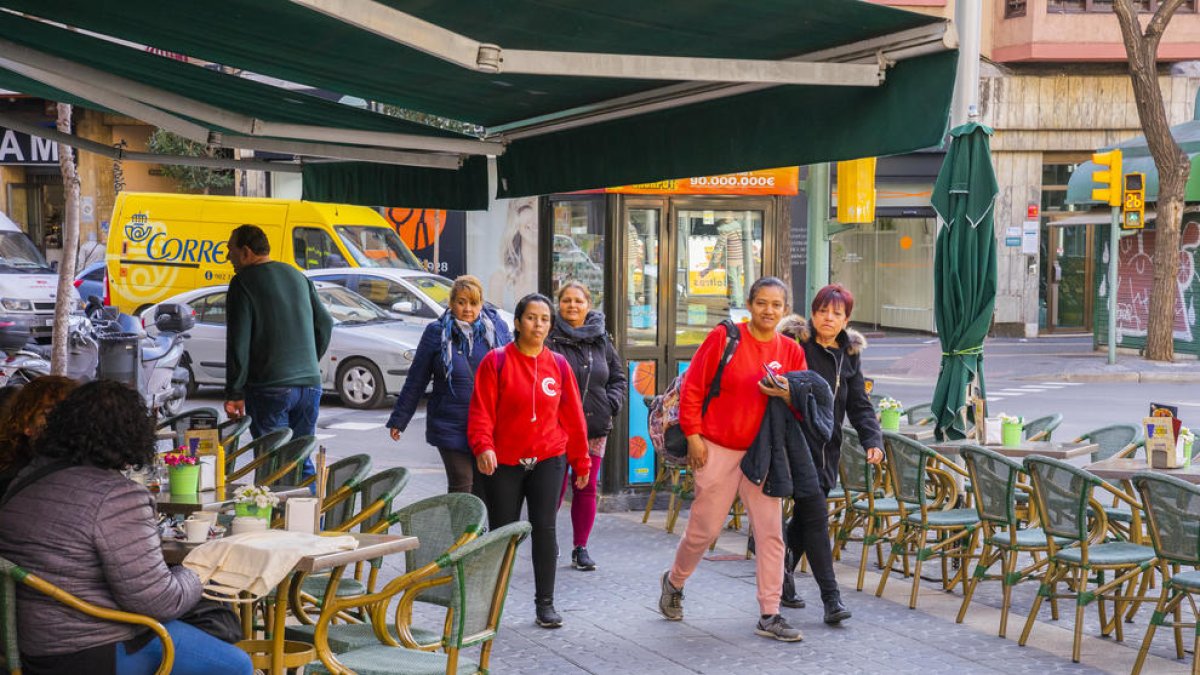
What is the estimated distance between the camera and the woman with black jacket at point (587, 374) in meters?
Result: 8.72

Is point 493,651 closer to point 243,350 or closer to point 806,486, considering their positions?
point 806,486

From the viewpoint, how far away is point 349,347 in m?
17.4

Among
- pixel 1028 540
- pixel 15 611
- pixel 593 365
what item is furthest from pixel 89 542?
pixel 1028 540

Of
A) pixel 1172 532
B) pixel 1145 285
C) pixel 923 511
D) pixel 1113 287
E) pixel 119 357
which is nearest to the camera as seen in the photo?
pixel 1172 532

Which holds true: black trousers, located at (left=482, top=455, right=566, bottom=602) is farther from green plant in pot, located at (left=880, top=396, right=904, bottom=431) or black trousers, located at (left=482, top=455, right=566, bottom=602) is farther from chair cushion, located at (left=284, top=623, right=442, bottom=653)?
green plant in pot, located at (left=880, top=396, right=904, bottom=431)

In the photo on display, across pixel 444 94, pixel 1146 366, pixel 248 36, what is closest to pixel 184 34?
pixel 248 36

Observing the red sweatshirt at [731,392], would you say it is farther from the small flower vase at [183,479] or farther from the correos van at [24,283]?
the correos van at [24,283]

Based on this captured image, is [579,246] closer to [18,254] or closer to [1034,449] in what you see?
[1034,449]

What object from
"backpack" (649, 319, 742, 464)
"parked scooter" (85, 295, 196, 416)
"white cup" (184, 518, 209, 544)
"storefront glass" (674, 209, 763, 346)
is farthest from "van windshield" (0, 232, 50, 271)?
"white cup" (184, 518, 209, 544)

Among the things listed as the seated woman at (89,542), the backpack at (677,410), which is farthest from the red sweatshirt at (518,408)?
the seated woman at (89,542)

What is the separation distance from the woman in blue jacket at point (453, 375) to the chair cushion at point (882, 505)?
225 centimetres

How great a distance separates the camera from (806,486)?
7.33 metres

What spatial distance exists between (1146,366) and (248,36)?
21.4 meters

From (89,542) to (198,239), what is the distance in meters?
17.5
